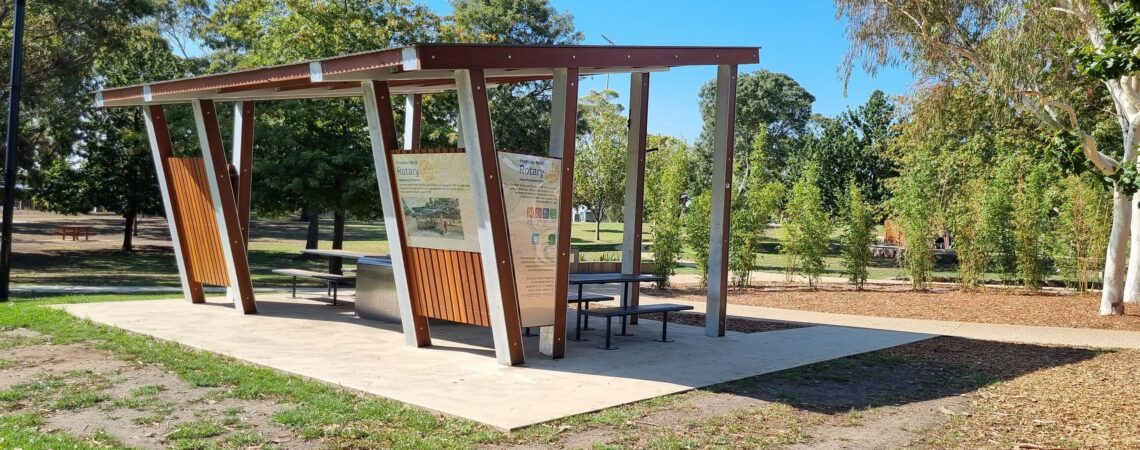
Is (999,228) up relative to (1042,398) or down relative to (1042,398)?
up

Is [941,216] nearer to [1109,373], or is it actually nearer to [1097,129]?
[1097,129]

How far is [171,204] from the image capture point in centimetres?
1215

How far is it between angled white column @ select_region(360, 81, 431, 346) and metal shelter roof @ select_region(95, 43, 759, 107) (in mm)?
213

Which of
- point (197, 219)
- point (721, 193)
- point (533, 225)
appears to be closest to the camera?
point (533, 225)

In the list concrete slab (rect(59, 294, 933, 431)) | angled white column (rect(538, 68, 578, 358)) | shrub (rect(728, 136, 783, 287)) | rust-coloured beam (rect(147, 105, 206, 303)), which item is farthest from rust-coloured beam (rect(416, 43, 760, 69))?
shrub (rect(728, 136, 783, 287))

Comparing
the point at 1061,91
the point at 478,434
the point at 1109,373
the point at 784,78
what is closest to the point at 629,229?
the point at 1109,373

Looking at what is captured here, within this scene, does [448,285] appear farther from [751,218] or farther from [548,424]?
[751,218]

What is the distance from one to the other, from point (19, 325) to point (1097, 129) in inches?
976

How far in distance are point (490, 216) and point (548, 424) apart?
244cm

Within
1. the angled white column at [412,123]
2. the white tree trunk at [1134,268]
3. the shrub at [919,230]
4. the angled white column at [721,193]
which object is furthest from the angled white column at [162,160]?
the white tree trunk at [1134,268]

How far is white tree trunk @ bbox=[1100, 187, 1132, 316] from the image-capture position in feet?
48.5

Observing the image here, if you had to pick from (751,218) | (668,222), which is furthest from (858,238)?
(668,222)

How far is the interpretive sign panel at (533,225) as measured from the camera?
324 inches

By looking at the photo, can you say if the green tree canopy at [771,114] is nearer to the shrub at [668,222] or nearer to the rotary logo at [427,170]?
the shrub at [668,222]
